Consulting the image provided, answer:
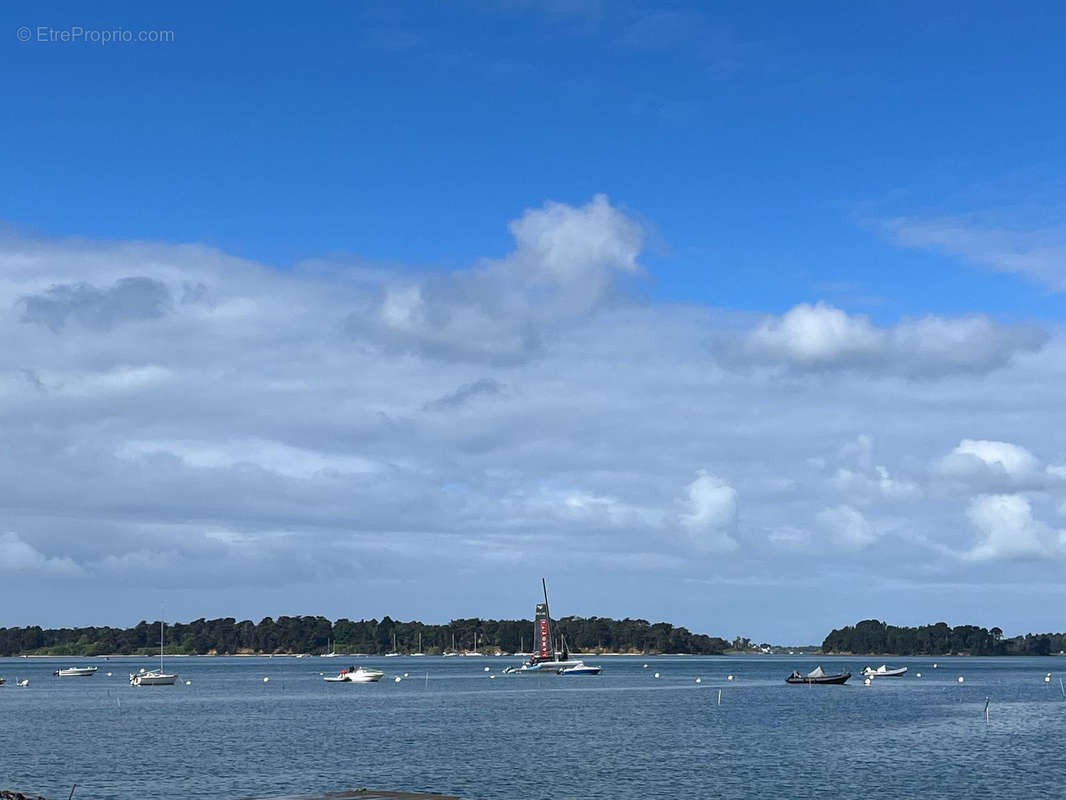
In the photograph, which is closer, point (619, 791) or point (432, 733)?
point (619, 791)

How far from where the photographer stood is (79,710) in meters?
188

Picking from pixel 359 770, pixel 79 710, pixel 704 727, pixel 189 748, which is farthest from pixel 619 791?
pixel 79 710

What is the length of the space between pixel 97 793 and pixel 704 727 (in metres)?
78.3

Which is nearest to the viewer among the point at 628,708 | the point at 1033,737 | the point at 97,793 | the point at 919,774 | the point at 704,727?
the point at 97,793

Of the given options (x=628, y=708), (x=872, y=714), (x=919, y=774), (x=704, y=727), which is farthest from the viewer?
(x=628, y=708)

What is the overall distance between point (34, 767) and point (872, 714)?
110 m

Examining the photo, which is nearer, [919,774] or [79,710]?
[919,774]

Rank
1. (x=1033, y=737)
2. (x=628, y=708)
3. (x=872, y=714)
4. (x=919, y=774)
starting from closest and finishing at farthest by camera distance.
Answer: (x=919, y=774)
(x=1033, y=737)
(x=872, y=714)
(x=628, y=708)

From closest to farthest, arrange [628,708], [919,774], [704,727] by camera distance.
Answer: [919,774], [704,727], [628,708]

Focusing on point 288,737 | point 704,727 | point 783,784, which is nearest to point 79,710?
point 288,737

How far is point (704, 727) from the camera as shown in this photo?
5753 inches

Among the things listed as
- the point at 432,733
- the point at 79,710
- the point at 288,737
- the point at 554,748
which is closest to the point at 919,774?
the point at 554,748

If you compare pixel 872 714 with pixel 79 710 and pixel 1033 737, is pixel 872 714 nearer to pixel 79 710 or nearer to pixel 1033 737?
pixel 1033 737

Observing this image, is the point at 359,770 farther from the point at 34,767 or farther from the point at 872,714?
the point at 872,714
